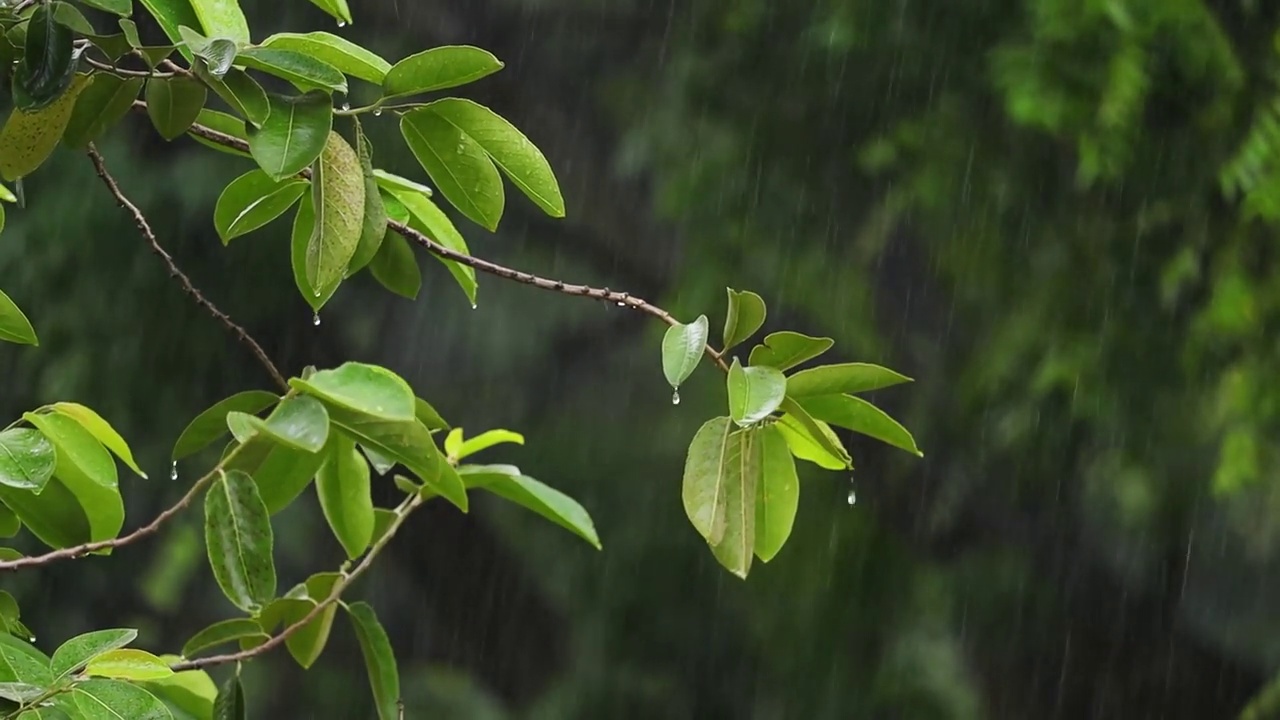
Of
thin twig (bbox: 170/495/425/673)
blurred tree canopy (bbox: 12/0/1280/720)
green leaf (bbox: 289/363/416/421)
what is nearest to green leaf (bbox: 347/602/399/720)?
thin twig (bbox: 170/495/425/673)

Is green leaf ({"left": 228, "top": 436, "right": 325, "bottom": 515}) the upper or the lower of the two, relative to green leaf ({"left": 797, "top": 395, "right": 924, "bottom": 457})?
lower

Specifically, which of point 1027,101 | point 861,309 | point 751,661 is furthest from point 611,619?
point 1027,101

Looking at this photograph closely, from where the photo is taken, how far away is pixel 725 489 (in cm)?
53

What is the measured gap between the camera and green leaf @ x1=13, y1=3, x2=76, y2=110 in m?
0.50

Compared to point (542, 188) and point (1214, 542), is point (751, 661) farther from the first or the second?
point (542, 188)

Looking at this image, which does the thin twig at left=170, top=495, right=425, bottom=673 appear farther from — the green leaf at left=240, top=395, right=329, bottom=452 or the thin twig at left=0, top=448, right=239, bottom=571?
the green leaf at left=240, top=395, right=329, bottom=452

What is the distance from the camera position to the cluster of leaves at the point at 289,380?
497 millimetres

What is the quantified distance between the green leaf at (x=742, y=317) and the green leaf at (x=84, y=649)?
25cm

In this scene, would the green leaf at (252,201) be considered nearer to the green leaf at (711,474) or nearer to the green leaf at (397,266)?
the green leaf at (397,266)

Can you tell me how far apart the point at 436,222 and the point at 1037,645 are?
1845 mm

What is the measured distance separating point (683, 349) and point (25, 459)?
0.26m

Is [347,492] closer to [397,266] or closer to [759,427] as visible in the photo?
[397,266]

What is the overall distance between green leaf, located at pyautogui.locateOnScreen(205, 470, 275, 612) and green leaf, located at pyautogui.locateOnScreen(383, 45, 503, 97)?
16 cm

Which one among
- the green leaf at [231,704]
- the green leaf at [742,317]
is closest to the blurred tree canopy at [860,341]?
the green leaf at [742,317]
